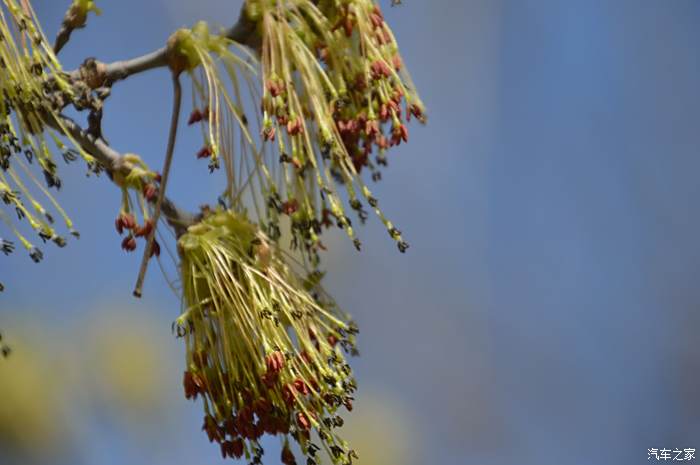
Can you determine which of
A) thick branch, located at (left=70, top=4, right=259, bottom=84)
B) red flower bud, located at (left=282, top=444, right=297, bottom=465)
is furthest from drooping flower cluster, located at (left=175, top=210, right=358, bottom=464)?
thick branch, located at (left=70, top=4, right=259, bottom=84)

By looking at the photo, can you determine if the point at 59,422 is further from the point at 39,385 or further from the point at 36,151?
the point at 36,151

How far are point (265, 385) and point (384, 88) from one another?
576mm

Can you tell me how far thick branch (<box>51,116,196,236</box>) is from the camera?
75.5 inches

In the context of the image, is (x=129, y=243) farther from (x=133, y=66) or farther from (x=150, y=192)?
(x=133, y=66)

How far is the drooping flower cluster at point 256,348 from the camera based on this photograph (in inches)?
75.6

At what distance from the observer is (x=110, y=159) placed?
200 cm

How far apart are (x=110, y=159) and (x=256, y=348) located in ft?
1.39

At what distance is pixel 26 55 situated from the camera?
5.93 feet

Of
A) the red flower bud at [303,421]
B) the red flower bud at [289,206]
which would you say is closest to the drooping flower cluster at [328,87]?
the red flower bud at [289,206]

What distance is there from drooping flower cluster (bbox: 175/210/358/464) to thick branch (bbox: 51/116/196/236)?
37 mm

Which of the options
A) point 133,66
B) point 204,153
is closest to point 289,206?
point 204,153

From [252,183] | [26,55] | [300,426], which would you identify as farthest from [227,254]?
[26,55]

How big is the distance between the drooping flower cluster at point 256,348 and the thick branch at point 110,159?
0.04 meters

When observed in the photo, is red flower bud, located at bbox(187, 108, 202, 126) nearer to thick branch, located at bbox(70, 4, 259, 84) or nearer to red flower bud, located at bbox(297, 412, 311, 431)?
thick branch, located at bbox(70, 4, 259, 84)
